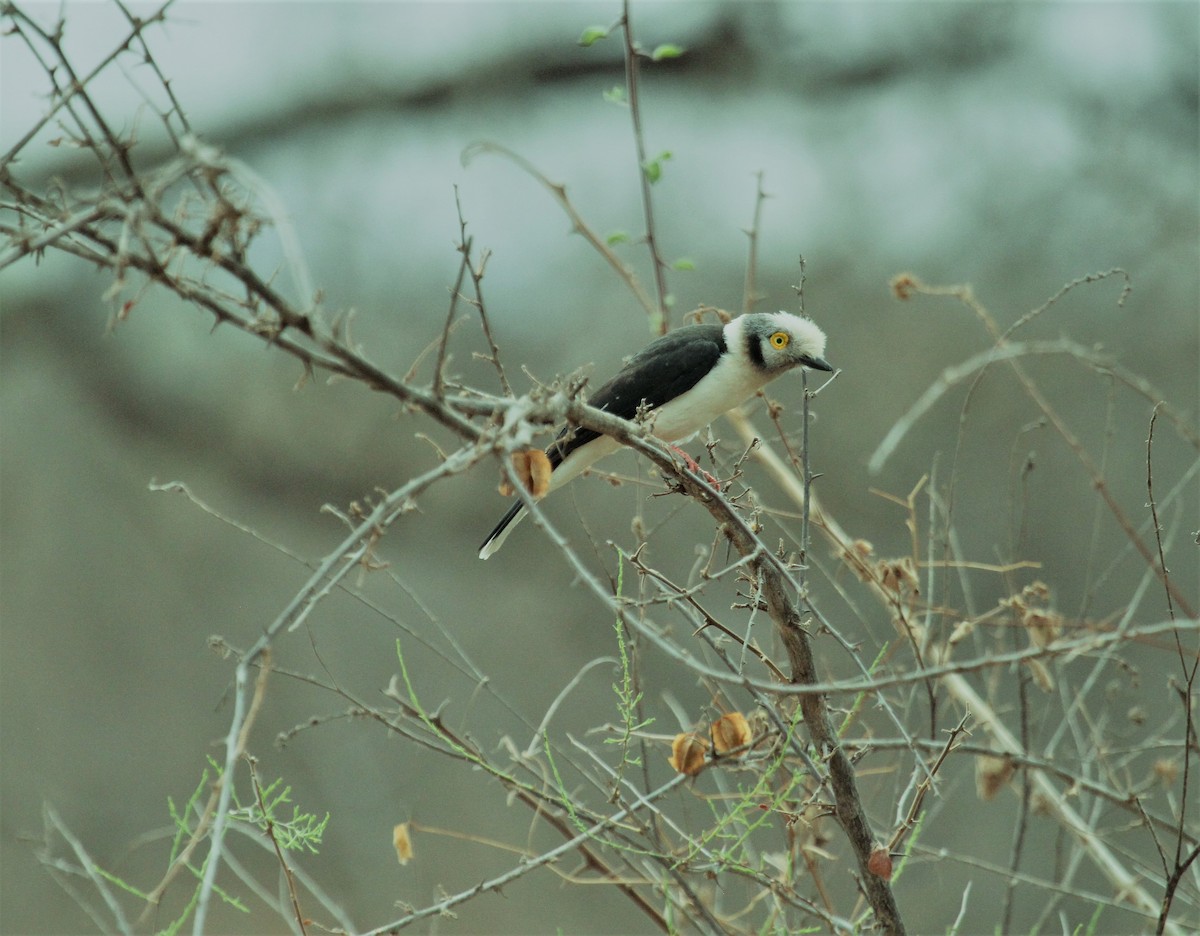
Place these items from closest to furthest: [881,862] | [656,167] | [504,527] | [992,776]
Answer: [881,862] < [992,776] < [656,167] < [504,527]

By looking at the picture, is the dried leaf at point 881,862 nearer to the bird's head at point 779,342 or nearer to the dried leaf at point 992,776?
the dried leaf at point 992,776

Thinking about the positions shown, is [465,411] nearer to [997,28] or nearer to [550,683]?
[550,683]

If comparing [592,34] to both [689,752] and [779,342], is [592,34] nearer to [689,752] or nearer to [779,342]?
[779,342]

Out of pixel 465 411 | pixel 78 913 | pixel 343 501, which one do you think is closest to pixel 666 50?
pixel 465 411

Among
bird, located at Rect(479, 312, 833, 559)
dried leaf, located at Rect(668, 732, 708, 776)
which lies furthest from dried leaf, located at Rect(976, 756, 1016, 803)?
bird, located at Rect(479, 312, 833, 559)

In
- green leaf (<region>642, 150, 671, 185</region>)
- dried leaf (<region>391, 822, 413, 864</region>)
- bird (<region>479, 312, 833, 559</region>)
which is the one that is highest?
green leaf (<region>642, 150, 671, 185</region>)

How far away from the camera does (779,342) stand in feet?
9.12

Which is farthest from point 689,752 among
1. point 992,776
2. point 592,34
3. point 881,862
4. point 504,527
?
point 592,34

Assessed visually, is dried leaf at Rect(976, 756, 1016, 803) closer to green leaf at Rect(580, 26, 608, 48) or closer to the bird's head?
the bird's head

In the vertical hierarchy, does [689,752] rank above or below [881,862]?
above

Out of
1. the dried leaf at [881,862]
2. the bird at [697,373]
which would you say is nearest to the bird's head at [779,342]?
the bird at [697,373]

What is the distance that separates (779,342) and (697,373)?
0.73 ft

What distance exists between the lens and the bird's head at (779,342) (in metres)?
2.77

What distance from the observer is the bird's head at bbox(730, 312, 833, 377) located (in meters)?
2.77
